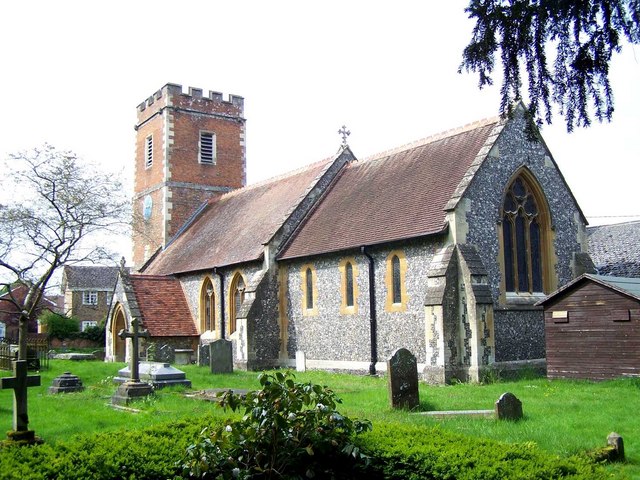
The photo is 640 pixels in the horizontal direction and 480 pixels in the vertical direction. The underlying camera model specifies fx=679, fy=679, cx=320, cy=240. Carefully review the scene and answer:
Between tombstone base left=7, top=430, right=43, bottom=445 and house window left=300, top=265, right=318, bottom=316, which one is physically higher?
house window left=300, top=265, right=318, bottom=316

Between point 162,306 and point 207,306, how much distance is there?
73.1 inches

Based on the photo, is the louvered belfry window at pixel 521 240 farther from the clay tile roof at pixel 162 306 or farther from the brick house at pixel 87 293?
the brick house at pixel 87 293

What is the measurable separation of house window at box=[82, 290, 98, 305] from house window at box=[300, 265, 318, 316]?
134ft

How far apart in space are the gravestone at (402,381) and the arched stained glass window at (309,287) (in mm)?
9530

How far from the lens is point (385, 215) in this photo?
20.6 metres

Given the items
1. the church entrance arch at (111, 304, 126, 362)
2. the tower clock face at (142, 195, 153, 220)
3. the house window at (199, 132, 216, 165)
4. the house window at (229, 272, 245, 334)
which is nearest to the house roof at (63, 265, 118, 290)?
the tower clock face at (142, 195, 153, 220)

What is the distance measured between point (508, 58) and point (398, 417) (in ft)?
21.9

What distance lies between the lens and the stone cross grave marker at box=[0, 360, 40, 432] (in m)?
7.96

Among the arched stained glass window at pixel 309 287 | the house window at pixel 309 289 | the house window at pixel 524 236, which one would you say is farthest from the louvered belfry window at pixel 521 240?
the arched stained glass window at pixel 309 287

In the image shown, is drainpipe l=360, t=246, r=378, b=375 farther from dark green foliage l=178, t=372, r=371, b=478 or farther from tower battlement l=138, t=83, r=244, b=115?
tower battlement l=138, t=83, r=244, b=115

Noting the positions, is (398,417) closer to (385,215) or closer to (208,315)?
(385,215)

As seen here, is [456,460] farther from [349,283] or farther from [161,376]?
[349,283]

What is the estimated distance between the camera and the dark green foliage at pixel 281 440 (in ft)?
21.4

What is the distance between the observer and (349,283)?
21.1 metres
